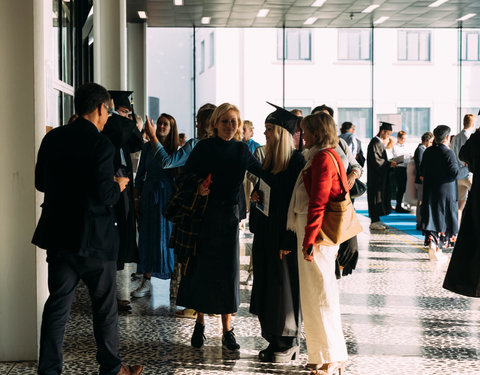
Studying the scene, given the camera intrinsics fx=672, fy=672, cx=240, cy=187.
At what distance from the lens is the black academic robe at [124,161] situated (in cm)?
432

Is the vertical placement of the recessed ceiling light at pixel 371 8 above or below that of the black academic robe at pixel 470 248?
above

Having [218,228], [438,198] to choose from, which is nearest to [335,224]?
[218,228]

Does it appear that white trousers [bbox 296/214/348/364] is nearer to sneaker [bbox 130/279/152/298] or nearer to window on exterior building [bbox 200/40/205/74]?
sneaker [bbox 130/279/152/298]

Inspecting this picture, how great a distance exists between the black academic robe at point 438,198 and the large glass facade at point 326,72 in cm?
783

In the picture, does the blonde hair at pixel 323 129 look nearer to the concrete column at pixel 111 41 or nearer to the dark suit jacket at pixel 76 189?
the dark suit jacket at pixel 76 189

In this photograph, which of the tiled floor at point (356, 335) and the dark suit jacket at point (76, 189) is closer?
the dark suit jacket at point (76, 189)

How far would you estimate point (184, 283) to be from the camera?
405 centimetres

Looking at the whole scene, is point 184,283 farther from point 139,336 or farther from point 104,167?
point 104,167

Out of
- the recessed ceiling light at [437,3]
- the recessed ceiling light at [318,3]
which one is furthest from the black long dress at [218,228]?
the recessed ceiling light at [437,3]

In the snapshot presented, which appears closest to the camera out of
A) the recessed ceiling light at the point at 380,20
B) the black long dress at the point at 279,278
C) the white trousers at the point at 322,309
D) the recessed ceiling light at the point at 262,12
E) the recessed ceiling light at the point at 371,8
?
the white trousers at the point at 322,309

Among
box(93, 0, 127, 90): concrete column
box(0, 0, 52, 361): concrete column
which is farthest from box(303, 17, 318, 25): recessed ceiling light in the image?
box(0, 0, 52, 361): concrete column

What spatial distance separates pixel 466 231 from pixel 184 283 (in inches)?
74.4

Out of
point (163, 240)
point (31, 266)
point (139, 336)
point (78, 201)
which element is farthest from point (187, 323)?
point (78, 201)

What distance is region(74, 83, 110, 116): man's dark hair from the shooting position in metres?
3.13
